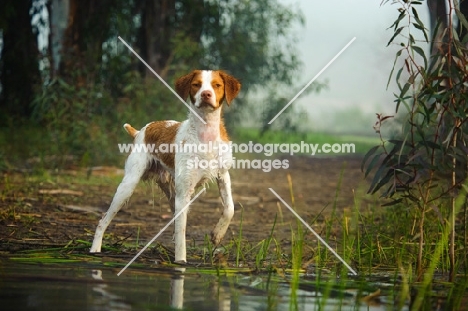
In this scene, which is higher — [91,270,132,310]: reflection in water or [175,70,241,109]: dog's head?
[175,70,241,109]: dog's head

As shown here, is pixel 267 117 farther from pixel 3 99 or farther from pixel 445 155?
pixel 445 155

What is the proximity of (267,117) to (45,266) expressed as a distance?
19910 millimetres

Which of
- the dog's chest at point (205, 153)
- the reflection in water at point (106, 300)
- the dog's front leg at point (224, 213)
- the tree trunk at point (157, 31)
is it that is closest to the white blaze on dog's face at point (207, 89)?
the dog's chest at point (205, 153)

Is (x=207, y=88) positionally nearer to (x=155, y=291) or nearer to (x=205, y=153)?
(x=205, y=153)

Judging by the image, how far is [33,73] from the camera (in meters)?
22.3

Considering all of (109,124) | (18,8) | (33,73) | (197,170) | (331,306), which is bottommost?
(331,306)

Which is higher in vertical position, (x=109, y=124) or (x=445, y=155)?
Result: (x=109, y=124)

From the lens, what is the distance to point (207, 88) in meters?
6.86

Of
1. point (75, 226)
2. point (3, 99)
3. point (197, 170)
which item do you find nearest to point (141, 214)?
point (75, 226)

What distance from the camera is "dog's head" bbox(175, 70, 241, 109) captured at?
684 cm

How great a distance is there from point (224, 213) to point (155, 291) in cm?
201

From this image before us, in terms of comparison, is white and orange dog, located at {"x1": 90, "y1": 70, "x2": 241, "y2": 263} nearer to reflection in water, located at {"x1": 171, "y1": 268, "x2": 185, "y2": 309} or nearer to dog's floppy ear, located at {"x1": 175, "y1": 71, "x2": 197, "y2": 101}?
dog's floppy ear, located at {"x1": 175, "y1": 71, "x2": 197, "y2": 101}

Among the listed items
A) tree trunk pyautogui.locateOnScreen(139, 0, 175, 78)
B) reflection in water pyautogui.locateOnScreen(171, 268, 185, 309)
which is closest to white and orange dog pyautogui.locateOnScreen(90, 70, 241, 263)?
reflection in water pyautogui.locateOnScreen(171, 268, 185, 309)

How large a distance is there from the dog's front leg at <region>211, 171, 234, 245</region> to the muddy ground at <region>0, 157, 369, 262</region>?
0.90 feet
